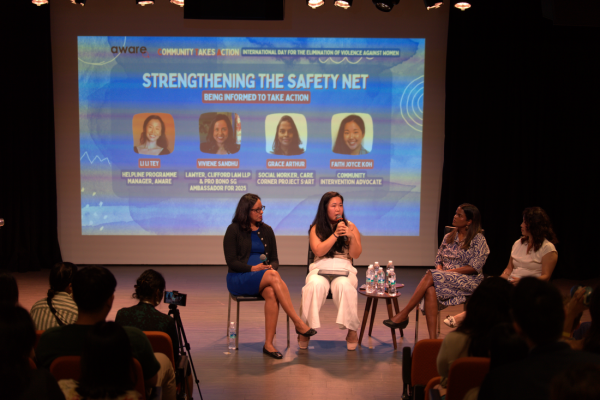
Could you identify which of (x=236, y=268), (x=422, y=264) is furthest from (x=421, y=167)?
(x=236, y=268)

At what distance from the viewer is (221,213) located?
645cm

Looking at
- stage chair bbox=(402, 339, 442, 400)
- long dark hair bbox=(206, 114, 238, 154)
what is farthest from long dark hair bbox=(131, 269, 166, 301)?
long dark hair bbox=(206, 114, 238, 154)

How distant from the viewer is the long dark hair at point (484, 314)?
1.75 meters

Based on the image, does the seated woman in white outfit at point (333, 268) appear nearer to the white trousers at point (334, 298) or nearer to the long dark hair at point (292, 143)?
the white trousers at point (334, 298)

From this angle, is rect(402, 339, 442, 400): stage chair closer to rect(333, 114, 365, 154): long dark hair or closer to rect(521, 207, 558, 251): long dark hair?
rect(521, 207, 558, 251): long dark hair

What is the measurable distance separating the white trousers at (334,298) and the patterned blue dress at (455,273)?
64 centimetres

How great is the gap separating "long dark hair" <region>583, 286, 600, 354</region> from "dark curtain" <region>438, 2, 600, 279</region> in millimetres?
4733

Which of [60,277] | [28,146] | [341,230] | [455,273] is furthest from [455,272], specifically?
[28,146]

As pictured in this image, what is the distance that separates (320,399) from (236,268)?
4.03ft

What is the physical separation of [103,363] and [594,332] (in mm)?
1658

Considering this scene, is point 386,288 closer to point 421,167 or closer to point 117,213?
point 421,167

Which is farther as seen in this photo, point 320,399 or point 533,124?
point 533,124

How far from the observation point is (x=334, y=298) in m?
3.67

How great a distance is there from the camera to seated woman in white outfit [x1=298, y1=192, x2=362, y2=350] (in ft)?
11.7
